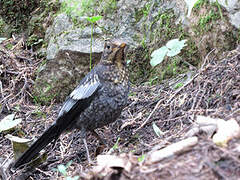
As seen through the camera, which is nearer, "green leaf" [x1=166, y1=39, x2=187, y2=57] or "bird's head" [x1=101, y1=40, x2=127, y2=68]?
"green leaf" [x1=166, y1=39, x2=187, y2=57]

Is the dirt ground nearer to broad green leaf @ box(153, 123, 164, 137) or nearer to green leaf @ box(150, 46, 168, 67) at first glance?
broad green leaf @ box(153, 123, 164, 137)

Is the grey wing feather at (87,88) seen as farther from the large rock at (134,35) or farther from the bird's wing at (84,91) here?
the large rock at (134,35)

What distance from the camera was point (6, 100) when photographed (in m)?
4.90

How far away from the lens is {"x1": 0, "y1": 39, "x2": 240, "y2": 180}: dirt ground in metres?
1.91

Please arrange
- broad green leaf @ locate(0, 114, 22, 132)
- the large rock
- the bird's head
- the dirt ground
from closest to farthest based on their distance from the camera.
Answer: the dirt ground < the bird's head < broad green leaf @ locate(0, 114, 22, 132) < the large rock

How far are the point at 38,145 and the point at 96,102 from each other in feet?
2.67

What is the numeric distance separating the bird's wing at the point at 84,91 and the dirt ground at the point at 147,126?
56 centimetres

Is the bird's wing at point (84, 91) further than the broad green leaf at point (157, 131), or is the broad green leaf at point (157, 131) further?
the bird's wing at point (84, 91)

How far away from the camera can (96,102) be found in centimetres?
360

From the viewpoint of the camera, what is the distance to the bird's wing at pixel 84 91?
3611 millimetres

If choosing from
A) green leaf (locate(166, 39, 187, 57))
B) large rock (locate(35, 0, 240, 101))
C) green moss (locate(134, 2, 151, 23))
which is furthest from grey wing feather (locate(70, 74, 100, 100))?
green moss (locate(134, 2, 151, 23))

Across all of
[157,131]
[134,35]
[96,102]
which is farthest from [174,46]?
[134,35]

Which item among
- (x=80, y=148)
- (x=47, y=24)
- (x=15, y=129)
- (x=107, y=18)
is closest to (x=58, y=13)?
(x=47, y=24)

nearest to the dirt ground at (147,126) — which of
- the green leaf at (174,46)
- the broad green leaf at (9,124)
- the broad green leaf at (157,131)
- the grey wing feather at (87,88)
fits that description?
the broad green leaf at (157,131)
